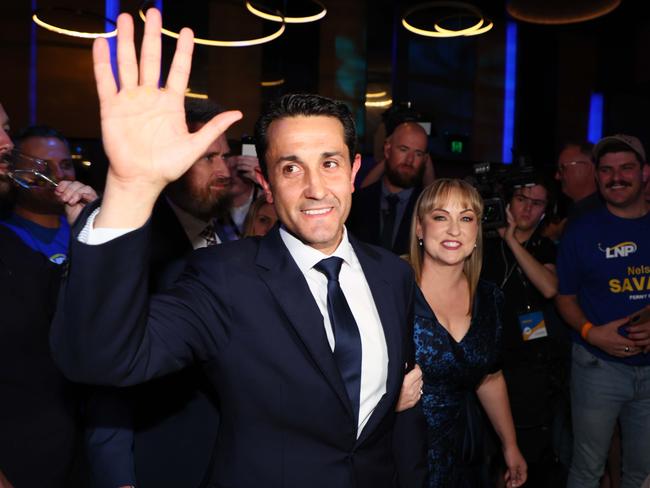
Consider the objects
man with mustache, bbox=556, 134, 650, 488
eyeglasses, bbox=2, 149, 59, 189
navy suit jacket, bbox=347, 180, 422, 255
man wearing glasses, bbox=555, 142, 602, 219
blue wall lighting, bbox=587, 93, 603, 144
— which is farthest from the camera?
blue wall lighting, bbox=587, 93, 603, 144

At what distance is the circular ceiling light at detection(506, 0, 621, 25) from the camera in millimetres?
4262

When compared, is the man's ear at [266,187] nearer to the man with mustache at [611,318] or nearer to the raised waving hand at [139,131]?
the raised waving hand at [139,131]

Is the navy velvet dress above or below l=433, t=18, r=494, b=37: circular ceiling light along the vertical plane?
below

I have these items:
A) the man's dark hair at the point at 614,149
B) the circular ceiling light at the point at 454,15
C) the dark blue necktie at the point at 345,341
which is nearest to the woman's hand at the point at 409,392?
the dark blue necktie at the point at 345,341

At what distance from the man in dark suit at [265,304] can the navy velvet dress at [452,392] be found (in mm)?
461

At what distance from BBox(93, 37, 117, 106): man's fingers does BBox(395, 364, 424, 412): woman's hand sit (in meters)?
0.97

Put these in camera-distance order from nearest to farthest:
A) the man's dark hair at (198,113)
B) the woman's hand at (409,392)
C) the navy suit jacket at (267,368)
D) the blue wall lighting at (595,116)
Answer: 1. the navy suit jacket at (267,368)
2. the woman's hand at (409,392)
3. the man's dark hair at (198,113)
4. the blue wall lighting at (595,116)

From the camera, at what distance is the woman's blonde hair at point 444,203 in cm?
224

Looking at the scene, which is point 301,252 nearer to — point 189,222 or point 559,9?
point 189,222

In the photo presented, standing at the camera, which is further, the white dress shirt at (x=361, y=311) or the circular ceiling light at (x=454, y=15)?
the circular ceiling light at (x=454, y=15)

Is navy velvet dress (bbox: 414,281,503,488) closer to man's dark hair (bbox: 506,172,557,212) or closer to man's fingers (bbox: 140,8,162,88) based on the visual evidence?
man's dark hair (bbox: 506,172,557,212)

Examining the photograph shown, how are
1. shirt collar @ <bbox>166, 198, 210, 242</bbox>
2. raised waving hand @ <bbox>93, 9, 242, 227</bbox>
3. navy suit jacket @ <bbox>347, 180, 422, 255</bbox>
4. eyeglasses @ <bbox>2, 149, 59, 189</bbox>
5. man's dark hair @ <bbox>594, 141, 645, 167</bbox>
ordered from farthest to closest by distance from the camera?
navy suit jacket @ <bbox>347, 180, 422, 255</bbox>
man's dark hair @ <bbox>594, 141, 645, 167</bbox>
eyeglasses @ <bbox>2, 149, 59, 189</bbox>
shirt collar @ <bbox>166, 198, 210, 242</bbox>
raised waving hand @ <bbox>93, 9, 242, 227</bbox>

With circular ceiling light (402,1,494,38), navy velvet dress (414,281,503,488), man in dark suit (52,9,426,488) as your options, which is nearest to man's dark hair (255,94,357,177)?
man in dark suit (52,9,426,488)

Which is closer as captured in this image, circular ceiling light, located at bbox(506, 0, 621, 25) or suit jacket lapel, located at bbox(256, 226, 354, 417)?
suit jacket lapel, located at bbox(256, 226, 354, 417)
